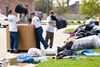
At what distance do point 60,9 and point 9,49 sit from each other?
7768cm

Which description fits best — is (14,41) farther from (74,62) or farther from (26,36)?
(74,62)

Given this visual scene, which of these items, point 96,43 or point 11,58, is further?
point 96,43

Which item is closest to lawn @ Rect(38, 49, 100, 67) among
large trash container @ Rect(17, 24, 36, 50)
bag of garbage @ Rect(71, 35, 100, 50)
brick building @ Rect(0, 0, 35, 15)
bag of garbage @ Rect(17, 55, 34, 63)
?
bag of garbage @ Rect(17, 55, 34, 63)

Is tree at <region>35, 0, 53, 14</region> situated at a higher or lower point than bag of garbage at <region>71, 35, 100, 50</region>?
higher

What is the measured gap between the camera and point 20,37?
637 inches

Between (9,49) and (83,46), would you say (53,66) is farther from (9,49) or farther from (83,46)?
(9,49)

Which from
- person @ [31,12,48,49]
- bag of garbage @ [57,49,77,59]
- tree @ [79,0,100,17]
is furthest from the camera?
tree @ [79,0,100,17]

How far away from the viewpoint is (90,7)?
58719 millimetres

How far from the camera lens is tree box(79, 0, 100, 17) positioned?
56.5 metres

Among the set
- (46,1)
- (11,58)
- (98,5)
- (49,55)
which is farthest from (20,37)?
(46,1)

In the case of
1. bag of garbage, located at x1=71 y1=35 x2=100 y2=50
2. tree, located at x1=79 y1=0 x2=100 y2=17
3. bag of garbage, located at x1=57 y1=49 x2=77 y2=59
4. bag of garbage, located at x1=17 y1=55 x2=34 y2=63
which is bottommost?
bag of garbage, located at x1=17 y1=55 x2=34 y2=63

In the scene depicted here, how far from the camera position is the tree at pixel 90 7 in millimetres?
56481

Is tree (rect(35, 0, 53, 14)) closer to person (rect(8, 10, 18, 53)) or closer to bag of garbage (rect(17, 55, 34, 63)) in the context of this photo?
person (rect(8, 10, 18, 53))

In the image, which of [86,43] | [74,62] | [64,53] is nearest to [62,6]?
[86,43]
